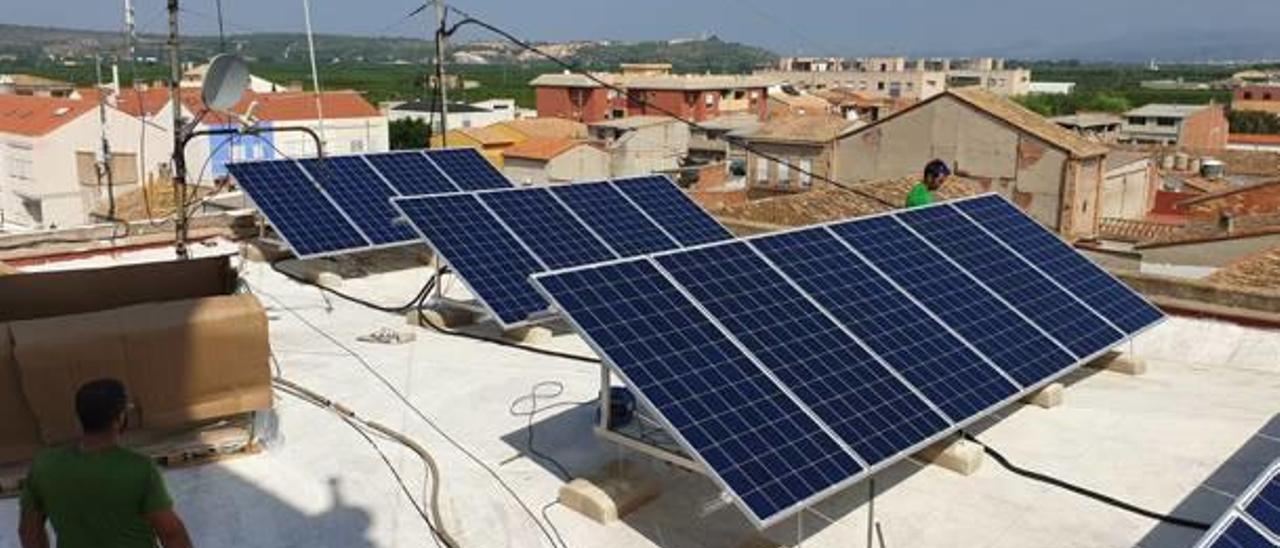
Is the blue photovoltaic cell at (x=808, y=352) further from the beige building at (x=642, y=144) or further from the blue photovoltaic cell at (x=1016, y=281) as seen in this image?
the beige building at (x=642, y=144)

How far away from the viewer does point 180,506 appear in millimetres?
7750

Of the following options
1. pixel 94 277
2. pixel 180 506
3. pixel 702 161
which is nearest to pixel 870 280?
pixel 180 506

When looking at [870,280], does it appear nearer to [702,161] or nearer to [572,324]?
[572,324]

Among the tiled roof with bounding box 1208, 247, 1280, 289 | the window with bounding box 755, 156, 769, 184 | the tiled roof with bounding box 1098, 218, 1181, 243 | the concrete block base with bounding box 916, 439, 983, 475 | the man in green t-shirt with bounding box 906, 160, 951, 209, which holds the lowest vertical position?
the tiled roof with bounding box 1098, 218, 1181, 243

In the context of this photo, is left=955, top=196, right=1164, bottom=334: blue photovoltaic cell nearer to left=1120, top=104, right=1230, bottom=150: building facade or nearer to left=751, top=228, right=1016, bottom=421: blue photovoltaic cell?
left=751, top=228, right=1016, bottom=421: blue photovoltaic cell

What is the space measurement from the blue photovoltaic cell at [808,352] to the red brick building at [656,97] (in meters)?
85.1

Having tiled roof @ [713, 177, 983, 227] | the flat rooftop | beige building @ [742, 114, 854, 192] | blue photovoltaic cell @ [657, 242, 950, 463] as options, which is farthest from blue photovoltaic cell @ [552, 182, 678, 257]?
beige building @ [742, 114, 854, 192]

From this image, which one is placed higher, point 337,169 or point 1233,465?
point 337,169

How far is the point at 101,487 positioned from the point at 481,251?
7.50 meters

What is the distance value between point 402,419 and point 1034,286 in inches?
255

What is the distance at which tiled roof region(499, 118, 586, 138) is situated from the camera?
77.4 m

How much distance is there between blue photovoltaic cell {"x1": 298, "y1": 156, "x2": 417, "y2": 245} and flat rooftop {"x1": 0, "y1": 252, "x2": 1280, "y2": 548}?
3874 mm

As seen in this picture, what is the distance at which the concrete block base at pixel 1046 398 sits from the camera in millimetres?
9969

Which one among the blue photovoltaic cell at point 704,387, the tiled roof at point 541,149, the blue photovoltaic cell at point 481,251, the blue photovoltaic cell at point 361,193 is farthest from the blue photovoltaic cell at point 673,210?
the tiled roof at point 541,149
